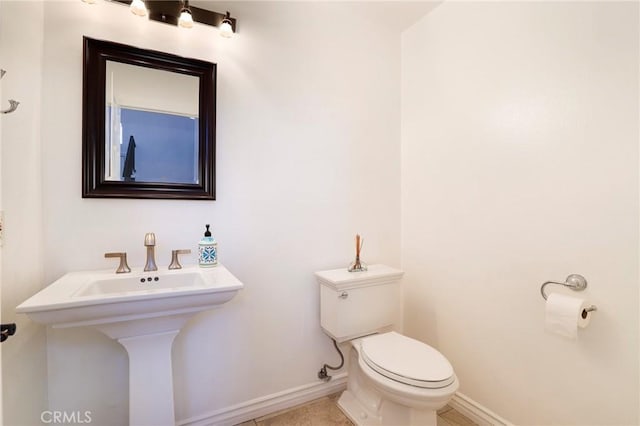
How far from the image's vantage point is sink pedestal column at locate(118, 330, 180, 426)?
3.79ft

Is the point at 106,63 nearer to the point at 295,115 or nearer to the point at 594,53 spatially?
the point at 295,115

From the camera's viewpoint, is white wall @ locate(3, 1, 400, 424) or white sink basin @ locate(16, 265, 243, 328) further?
white wall @ locate(3, 1, 400, 424)

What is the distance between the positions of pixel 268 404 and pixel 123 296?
3.68 feet

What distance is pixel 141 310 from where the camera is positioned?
1028 millimetres

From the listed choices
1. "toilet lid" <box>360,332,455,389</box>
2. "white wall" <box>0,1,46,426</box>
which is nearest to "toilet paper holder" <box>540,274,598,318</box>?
"toilet lid" <box>360,332,455,389</box>

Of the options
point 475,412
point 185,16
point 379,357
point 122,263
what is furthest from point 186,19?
point 475,412

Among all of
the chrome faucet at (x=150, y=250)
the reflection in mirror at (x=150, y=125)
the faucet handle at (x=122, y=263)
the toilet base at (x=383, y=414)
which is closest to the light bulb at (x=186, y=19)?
the reflection in mirror at (x=150, y=125)

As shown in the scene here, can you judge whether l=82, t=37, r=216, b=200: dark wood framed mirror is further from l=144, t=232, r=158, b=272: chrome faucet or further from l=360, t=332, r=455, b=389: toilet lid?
l=360, t=332, r=455, b=389: toilet lid

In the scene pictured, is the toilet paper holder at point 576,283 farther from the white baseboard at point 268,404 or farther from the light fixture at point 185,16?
the light fixture at point 185,16

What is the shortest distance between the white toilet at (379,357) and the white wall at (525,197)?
1.31ft

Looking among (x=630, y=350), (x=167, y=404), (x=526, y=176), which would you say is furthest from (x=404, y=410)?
(x=526, y=176)

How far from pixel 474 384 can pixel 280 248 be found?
1323 millimetres

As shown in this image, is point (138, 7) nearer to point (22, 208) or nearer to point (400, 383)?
point (22, 208)

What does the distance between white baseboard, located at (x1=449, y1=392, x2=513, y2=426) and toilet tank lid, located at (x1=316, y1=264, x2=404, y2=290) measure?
76cm
